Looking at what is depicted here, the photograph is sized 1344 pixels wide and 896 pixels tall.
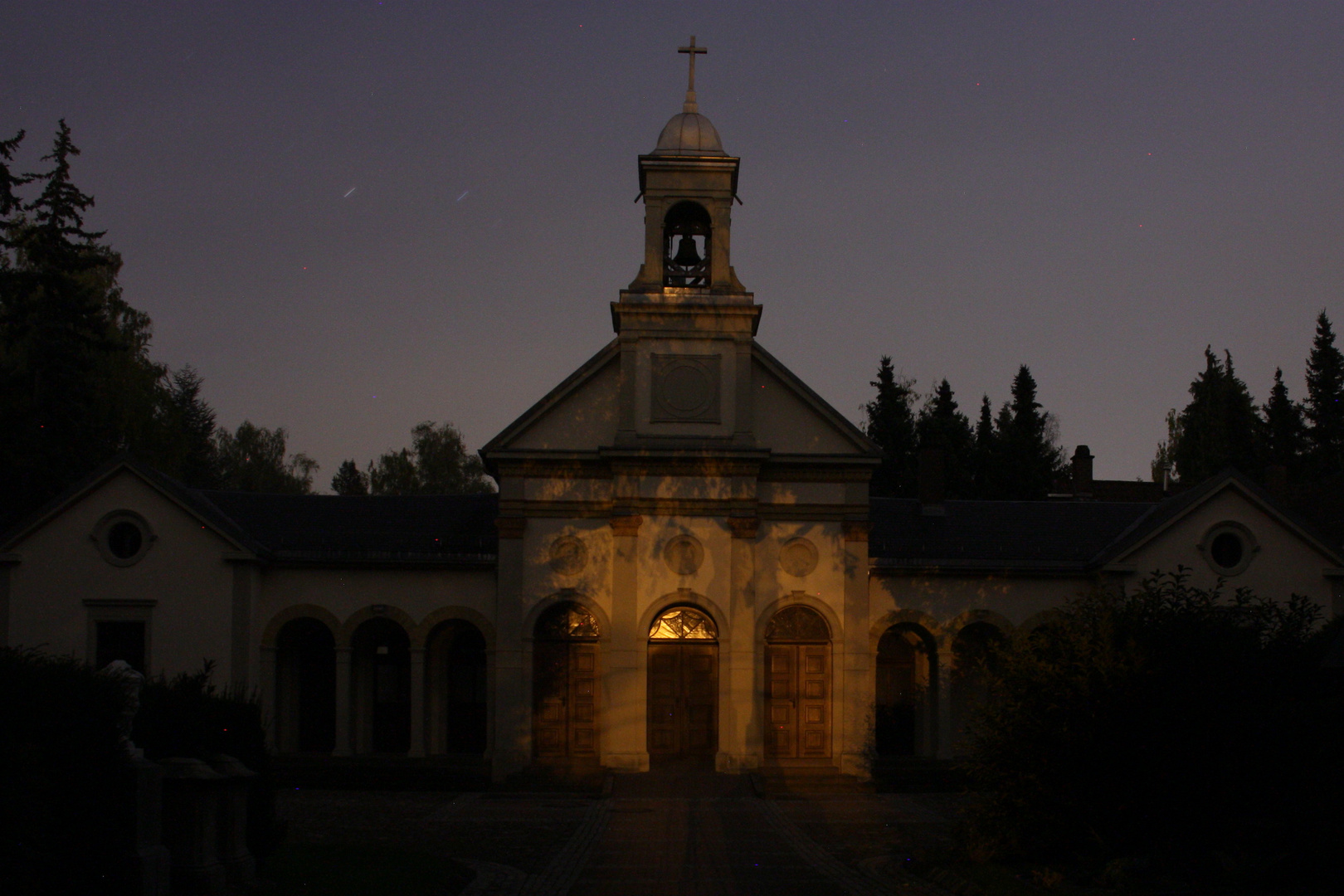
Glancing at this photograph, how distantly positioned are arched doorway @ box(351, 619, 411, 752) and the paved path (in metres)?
3.74

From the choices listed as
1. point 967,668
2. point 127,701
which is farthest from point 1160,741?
point 967,668

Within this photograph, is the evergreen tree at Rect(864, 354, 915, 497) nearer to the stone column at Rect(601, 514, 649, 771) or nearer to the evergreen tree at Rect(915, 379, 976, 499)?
the evergreen tree at Rect(915, 379, 976, 499)

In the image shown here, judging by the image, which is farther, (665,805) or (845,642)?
(845,642)

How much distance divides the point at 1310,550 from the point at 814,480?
11953 mm

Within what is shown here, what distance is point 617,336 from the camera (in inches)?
1222

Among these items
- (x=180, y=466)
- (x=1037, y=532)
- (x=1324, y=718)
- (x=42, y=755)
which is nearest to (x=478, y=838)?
(x=42, y=755)

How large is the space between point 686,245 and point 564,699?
11189 mm

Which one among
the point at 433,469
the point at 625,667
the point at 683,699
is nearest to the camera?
the point at 625,667

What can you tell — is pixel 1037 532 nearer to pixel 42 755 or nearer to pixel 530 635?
pixel 530 635

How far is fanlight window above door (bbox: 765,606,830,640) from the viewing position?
1214 inches

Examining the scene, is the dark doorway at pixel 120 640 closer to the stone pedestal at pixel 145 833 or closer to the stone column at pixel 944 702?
the stone pedestal at pixel 145 833

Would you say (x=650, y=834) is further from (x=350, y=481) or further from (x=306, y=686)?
(x=350, y=481)

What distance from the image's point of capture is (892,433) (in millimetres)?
60656

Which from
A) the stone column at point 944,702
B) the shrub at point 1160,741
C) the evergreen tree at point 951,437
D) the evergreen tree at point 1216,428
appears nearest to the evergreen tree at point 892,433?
the evergreen tree at point 951,437
